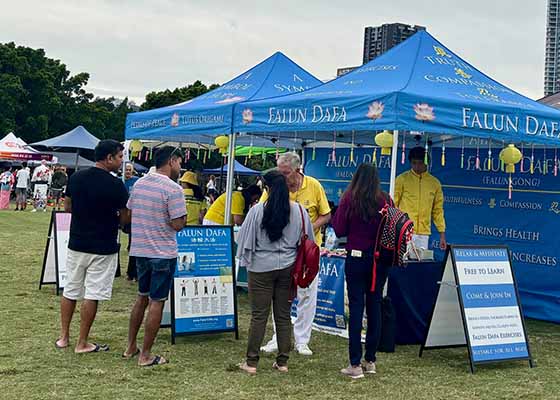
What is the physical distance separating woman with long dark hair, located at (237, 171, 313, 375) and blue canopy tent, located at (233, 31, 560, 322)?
5.04 feet

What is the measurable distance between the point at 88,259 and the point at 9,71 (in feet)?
124

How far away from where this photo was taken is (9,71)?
39.3 meters

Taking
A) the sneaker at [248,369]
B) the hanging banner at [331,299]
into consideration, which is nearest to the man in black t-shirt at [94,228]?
the sneaker at [248,369]

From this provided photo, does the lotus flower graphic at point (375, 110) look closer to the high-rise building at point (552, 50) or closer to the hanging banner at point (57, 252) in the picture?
the hanging banner at point (57, 252)

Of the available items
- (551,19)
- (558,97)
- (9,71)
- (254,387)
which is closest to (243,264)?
(254,387)

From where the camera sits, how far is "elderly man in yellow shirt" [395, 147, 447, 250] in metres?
7.45

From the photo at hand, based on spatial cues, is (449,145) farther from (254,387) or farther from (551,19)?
(551,19)

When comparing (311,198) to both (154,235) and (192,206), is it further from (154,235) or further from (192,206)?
(192,206)

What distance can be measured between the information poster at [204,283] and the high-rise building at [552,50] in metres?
31.1

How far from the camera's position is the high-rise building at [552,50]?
Result: 33944 mm

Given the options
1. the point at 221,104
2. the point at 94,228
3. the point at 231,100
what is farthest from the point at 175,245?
the point at 231,100

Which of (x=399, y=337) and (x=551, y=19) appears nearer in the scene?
(x=399, y=337)

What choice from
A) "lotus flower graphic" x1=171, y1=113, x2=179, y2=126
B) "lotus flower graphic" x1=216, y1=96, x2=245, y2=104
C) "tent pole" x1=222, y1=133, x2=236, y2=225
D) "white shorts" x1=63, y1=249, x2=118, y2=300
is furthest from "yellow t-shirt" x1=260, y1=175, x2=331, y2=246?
"lotus flower graphic" x1=171, y1=113, x2=179, y2=126

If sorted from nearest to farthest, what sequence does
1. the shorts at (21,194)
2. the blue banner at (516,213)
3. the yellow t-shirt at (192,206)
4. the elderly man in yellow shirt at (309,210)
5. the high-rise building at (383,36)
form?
the elderly man in yellow shirt at (309,210)
the yellow t-shirt at (192,206)
the blue banner at (516,213)
the high-rise building at (383,36)
the shorts at (21,194)
